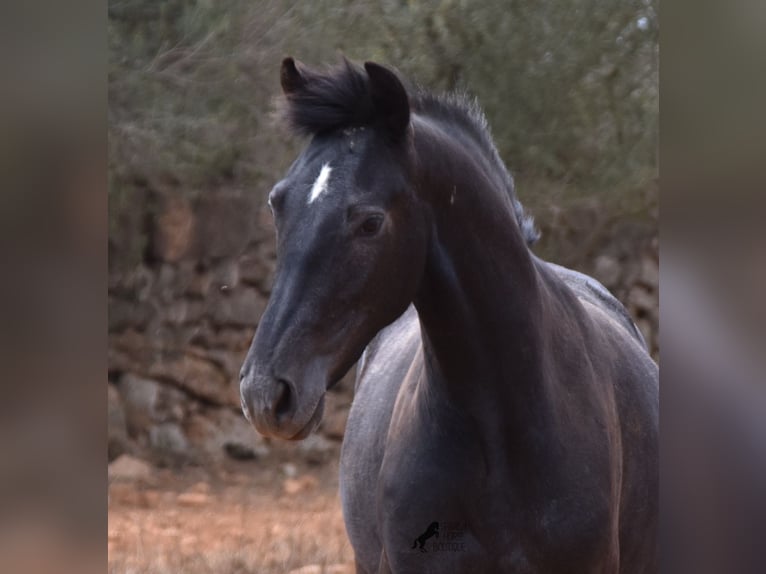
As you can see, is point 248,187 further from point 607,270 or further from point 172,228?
point 607,270

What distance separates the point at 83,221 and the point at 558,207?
521 cm

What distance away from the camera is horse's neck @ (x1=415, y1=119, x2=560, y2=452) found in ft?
6.06

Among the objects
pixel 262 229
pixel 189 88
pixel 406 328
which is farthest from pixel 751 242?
pixel 262 229

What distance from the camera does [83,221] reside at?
811 mm

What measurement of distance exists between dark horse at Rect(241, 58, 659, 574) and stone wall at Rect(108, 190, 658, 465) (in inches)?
153

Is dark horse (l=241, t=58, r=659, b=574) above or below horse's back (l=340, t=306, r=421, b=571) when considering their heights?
above

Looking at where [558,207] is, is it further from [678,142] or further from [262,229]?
[678,142]

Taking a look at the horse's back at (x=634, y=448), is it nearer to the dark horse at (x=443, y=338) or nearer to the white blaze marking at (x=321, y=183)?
the dark horse at (x=443, y=338)

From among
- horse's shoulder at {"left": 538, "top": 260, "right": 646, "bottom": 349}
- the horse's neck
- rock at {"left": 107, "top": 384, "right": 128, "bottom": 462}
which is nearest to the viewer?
the horse's neck

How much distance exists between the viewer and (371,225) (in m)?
1.69

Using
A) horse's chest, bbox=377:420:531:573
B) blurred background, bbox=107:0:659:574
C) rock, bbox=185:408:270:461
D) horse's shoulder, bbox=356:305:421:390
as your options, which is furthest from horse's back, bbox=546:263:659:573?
rock, bbox=185:408:270:461

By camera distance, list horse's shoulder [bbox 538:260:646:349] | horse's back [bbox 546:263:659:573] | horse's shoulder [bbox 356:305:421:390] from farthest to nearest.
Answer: horse's shoulder [bbox 538:260:646:349] → horse's shoulder [bbox 356:305:421:390] → horse's back [bbox 546:263:659:573]

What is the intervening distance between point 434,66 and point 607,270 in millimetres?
1733

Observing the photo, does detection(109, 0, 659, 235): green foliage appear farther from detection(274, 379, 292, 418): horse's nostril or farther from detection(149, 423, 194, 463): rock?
detection(274, 379, 292, 418): horse's nostril
